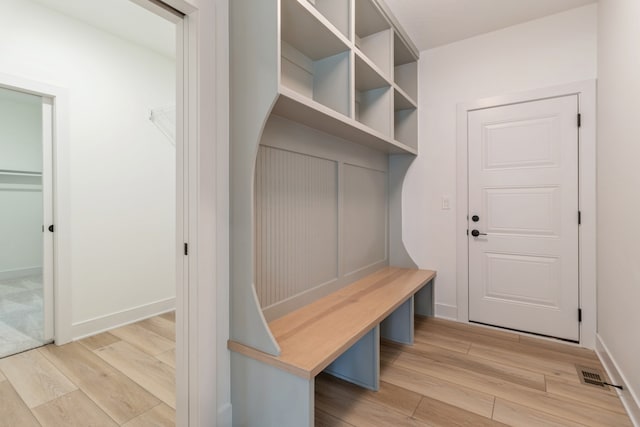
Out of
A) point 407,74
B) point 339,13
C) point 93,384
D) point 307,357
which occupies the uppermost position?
point 407,74

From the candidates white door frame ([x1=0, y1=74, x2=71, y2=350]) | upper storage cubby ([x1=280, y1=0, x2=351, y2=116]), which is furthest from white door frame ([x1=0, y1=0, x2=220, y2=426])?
white door frame ([x1=0, y1=74, x2=71, y2=350])

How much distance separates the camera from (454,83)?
2697mm

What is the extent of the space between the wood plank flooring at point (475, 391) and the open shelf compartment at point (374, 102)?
166 centimetres

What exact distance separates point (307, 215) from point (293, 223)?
141 mm

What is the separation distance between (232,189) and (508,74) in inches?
98.6

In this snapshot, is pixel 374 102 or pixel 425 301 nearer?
pixel 374 102

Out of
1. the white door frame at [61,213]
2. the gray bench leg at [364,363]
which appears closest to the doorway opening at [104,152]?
the white door frame at [61,213]

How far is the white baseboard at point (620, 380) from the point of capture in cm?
143

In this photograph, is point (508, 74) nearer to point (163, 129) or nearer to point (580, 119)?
point (580, 119)

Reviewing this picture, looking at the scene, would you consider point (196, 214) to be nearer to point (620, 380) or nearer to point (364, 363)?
point (364, 363)

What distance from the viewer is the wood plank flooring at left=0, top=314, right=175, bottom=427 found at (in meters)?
1.54

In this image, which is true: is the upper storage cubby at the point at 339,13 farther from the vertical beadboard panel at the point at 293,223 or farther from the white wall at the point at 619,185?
the white wall at the point at 619,185

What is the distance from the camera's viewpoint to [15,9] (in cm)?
213

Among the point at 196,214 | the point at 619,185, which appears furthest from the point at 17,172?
the point at 619,185
